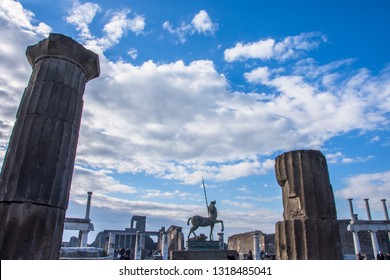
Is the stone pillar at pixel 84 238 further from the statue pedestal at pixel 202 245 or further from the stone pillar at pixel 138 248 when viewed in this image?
the statue pedestal at pixel 202 245

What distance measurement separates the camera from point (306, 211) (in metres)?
4.82

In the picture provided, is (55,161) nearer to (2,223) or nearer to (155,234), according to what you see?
(2,223)

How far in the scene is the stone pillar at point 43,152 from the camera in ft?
10.2

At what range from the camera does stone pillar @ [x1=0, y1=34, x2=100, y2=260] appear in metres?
3.12

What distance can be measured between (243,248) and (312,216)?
82.7 ft

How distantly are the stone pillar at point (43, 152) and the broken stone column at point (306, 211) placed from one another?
3.44m

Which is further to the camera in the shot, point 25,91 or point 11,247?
point 25,91

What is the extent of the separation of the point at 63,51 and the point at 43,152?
4.74 ft

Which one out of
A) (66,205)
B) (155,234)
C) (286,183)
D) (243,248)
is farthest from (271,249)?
(66,205)

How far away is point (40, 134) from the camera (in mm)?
3482

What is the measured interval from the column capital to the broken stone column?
358cm

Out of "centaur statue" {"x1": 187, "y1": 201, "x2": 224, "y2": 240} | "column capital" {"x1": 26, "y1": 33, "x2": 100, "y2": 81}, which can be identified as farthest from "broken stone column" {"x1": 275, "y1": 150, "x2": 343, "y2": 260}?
"centaur statue" {"x1": 187, "y1": 201, "x2": 224, "y2": 240}

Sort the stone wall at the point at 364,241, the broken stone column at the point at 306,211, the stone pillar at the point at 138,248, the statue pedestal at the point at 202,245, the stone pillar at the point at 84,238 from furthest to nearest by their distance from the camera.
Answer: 1. the stone wall at the point at 364,241
2. the stone pillar at the point at 138,248
3. the stone pillar at the point at 84,238
4. the statue pedestal at the point at 202,245
5. the broken stone column at the point at 306,211

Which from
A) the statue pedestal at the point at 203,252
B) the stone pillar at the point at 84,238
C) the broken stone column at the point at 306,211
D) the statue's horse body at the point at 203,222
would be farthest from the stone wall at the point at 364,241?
the broken stone column at the point at 306,211
